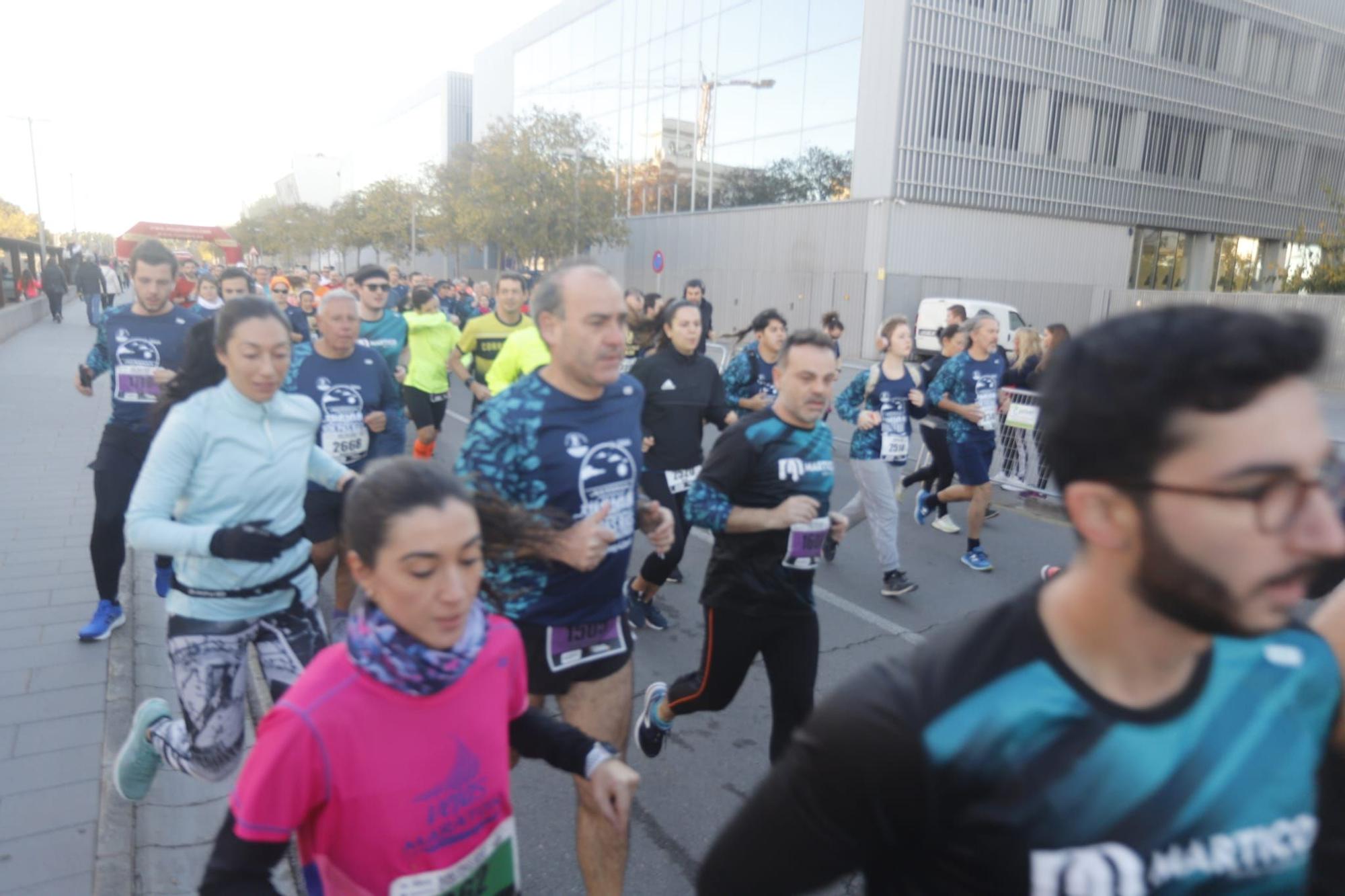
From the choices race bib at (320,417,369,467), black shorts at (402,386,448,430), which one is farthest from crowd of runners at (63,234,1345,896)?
black shorts at (402,386,448,430)

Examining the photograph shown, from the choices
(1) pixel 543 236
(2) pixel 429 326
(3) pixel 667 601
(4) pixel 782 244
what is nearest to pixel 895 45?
(4) pixel 782 244

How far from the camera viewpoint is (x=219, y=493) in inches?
120

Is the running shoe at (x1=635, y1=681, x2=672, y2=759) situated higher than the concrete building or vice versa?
the concrete building

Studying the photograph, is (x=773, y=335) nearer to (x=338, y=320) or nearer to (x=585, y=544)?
(x=338, y=320)

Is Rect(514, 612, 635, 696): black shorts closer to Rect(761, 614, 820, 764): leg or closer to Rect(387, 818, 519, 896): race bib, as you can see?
Rect(761, 614, 820, 764): leg


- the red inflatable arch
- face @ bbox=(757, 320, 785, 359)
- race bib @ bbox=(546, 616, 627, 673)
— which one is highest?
the red inflatable arch

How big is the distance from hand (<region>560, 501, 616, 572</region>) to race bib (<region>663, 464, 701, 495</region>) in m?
2.98

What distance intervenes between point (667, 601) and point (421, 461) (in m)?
4.33

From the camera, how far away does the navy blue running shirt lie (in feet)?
9.53

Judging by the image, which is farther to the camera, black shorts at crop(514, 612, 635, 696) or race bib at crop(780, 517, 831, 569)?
race bib at crop(780, 517, 831, 569)

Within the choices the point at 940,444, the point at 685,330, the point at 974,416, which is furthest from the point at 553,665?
the point at 940,444

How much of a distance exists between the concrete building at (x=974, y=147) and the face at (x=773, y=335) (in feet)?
71.5

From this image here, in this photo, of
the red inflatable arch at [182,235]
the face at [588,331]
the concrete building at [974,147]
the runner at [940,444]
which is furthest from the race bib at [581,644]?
the red inflatable arch at [182,235]

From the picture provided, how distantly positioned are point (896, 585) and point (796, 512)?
331cm
